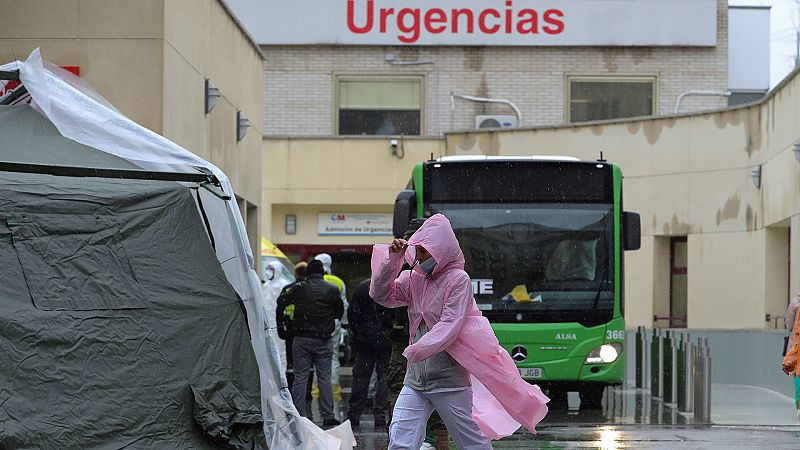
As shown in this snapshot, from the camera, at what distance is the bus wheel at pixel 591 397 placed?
53.7 ft

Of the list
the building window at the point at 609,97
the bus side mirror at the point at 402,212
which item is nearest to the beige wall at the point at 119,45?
the bus side mirror at the point at 402,212

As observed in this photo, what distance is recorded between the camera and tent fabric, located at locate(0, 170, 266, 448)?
8.63 metres

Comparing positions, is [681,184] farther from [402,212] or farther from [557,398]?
[402,212]

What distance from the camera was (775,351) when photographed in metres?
19.4

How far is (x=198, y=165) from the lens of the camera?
33.3ft

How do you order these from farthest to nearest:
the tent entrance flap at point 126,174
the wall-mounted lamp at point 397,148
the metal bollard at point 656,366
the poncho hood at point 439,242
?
the wall-mounted lamp at point 397,148, the metal bollard at point 656,366, the tent entrance flap at point 126,174, the poncho hood at point 439,242

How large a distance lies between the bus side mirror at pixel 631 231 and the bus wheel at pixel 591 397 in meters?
1.84

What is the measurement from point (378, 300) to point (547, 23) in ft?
70.5

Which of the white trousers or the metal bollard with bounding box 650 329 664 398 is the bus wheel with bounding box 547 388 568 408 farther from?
the white trousers

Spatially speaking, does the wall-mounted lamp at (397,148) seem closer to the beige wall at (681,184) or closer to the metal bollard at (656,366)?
the beige wall at (681,184)

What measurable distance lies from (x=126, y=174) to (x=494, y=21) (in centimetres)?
2043

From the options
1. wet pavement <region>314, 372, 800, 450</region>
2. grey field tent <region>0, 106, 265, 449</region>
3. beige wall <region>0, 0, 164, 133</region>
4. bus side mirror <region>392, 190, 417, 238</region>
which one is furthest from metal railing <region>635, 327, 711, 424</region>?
grey field tent <region>0, 106, 265, 449</region>

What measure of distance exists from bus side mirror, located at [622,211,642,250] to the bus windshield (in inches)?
9.0

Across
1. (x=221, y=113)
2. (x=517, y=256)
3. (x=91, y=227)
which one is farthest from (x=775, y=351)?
(x=91, y=227)
